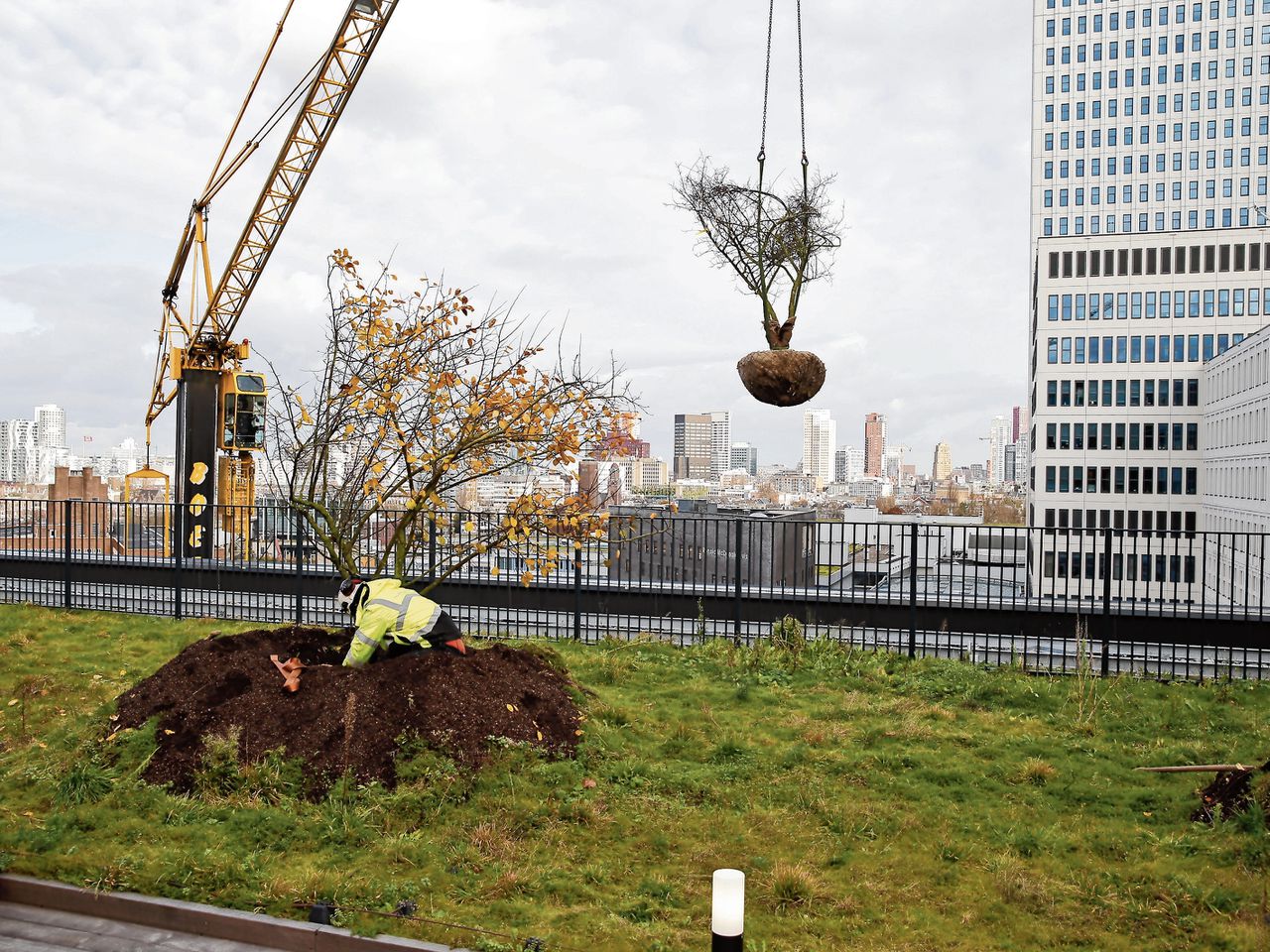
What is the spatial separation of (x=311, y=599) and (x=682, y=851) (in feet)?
34.5

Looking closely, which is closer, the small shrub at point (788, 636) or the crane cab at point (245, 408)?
the small shrub at point (788, 636)

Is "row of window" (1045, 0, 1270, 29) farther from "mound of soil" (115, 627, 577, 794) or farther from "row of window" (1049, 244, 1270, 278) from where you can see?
"mound of soil" (115, 627, 577, 794)

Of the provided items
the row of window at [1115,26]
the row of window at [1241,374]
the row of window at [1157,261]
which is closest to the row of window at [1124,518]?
the row of window at [1241,374]

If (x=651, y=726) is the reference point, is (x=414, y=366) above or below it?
above

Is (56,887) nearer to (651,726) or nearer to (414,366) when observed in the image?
(651,726)

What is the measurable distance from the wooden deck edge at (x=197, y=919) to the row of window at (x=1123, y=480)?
9364 cm

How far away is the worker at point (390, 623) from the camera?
8.05 meters

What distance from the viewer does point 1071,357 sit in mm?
89500

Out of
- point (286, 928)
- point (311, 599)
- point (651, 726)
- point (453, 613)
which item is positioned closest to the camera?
point (286, 928)

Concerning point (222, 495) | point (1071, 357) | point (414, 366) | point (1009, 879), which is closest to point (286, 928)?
point (1009, 879)

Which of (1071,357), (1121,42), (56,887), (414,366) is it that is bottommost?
(56,887)

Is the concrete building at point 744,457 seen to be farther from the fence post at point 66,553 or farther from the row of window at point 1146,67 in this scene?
the fence post at point 66,553

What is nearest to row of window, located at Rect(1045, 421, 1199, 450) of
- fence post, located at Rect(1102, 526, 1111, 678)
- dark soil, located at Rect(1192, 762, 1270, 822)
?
fence post, located at Rect(1102, 526, 1111, 678)

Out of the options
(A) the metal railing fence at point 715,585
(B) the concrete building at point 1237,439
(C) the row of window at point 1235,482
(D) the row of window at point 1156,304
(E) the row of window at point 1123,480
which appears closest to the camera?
(A) the metal railing fence at point 715,585
